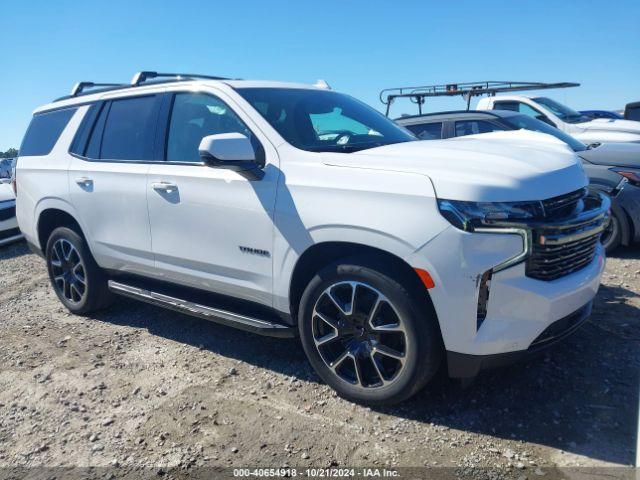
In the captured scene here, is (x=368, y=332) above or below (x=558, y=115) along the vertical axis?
below

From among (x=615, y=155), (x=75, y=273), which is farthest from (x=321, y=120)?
(x=615, y=155)

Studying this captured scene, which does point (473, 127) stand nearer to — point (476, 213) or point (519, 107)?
point (519, 107)

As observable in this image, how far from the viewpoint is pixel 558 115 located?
395 inches

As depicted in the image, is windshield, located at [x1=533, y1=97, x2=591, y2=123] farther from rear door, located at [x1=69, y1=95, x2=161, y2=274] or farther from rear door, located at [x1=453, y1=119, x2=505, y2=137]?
rear door, located at [x1=69, y1=95, x2=161, y2=274]

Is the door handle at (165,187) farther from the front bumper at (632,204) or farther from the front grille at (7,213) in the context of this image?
the front grille at (7,213)

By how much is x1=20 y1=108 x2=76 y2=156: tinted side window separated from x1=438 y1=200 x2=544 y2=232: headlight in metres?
3.85

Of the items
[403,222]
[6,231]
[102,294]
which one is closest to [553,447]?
[403,222]

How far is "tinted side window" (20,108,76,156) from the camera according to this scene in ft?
16.1

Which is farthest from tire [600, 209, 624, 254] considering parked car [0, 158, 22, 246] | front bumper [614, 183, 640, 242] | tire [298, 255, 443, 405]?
parked car [0, 158, 22, 246]

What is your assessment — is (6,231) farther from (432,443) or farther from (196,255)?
(432,443)

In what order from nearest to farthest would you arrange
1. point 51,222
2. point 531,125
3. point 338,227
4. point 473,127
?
point 338,227
point 51,222
point 531,125
point 473,127

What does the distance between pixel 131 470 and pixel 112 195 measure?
7.42 ft

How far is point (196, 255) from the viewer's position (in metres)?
3.64

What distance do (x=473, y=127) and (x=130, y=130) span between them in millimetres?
4814
